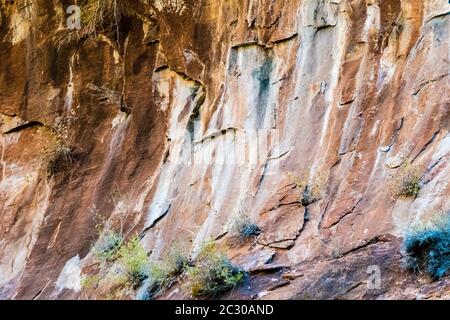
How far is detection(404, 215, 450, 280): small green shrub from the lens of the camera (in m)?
5.92

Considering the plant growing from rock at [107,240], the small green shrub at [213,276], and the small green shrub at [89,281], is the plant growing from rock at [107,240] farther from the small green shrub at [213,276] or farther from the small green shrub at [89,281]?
the small green shrub at [213,276]

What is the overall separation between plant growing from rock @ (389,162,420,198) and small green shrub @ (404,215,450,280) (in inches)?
28.8

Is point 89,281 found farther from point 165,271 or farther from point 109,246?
point 165,271

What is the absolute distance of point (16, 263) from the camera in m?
9.47

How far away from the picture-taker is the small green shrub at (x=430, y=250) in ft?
19.4

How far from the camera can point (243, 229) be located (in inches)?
306

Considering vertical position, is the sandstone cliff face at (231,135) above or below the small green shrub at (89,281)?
above

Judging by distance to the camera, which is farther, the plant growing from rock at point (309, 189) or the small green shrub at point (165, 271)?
the plant growing from rock at point (309, 189)

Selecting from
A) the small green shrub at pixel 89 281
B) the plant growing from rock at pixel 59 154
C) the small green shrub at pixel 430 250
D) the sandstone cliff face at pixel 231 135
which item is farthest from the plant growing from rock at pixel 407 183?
the plant growing from rock at pixel 59 154

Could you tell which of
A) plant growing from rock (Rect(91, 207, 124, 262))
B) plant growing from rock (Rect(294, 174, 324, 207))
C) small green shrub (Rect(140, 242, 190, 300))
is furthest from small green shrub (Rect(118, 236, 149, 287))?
plant growing from rock (Rect(294, 174, 324, 207))

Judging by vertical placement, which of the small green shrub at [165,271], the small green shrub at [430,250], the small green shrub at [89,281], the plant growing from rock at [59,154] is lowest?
the small green shrub at [89,281]

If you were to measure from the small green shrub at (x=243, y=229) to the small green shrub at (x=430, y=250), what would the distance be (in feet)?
7.07

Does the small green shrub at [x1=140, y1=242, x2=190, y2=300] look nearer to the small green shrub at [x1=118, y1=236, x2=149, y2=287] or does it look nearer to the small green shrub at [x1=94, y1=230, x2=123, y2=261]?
the small green shrub at [x1=118, y1=236, x2=149, y2=287]

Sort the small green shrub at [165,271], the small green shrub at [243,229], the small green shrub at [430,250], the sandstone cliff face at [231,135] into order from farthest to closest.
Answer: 1. the small green shrub at [243,229]
2. the small green shrub at [165,271]
3. the sandstone cliff face at [231,135]
4. the small green shrub at [430,250]
